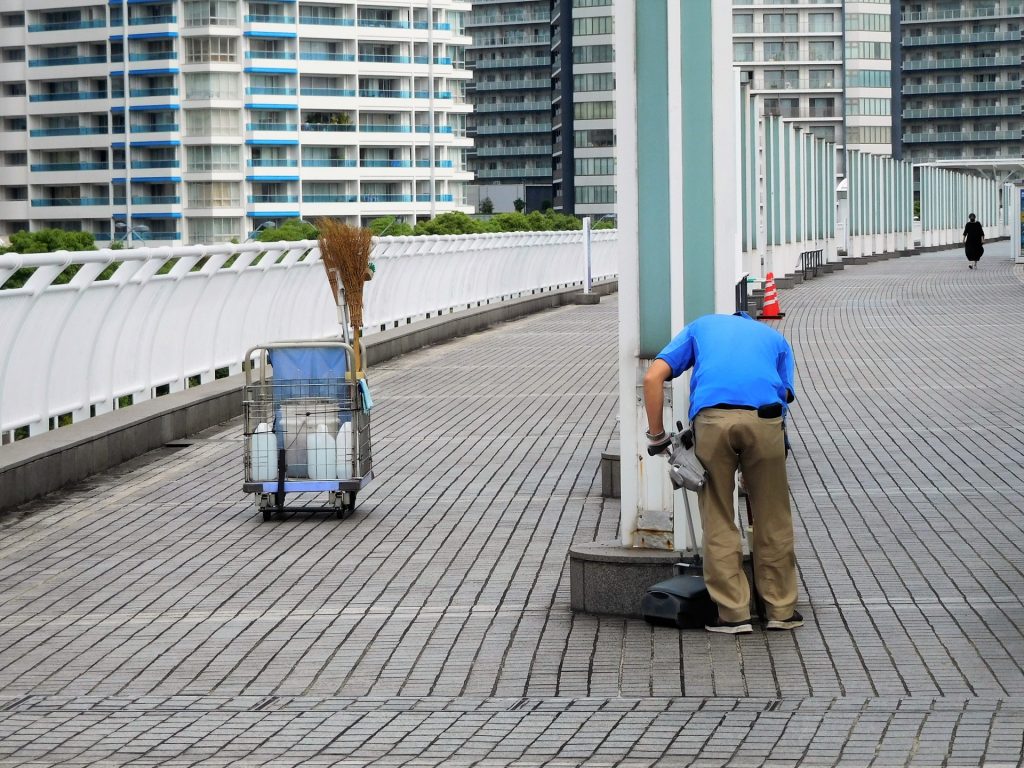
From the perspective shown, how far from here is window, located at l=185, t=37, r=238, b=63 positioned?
12238 cm

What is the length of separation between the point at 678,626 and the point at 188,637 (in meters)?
1.98

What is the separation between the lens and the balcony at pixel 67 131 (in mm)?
126188

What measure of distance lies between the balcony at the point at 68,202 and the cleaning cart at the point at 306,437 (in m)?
117

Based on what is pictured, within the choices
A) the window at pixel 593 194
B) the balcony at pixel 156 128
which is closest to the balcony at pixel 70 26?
the balcony at pixel 156 128

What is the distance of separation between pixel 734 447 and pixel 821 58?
6330 inches

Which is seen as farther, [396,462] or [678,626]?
[396,462]

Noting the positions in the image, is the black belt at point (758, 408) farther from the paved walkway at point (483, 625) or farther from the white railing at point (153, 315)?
the white railing at point (153, 315)

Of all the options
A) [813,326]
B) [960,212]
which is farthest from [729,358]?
[960,212]

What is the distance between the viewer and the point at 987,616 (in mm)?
8070

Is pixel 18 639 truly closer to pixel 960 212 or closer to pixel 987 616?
pixel 987 616

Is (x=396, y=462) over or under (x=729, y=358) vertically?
under

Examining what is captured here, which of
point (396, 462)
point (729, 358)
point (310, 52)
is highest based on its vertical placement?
point (310, 52)

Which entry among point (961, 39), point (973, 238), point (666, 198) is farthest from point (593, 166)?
point (666, 198)

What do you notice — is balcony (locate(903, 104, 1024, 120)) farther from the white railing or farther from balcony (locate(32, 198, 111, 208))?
the white railing
